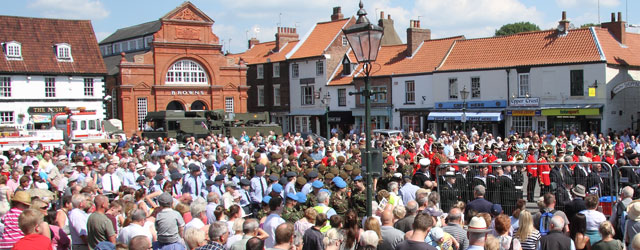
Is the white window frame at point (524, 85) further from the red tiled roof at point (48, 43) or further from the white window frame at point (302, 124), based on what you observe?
the red tiled roof at point (48, 43)

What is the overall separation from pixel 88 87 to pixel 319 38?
1805cm

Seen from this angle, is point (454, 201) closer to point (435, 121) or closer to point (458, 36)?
point (435, 121)

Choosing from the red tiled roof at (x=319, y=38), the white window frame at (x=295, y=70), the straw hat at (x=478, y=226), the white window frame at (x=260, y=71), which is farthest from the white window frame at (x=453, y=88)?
the straw hat at (x=478, y=226)

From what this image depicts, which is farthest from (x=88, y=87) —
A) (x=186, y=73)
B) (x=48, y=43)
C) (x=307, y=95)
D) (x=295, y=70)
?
(x=307, y=95)

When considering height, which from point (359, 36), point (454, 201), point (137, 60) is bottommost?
point (454, 201)

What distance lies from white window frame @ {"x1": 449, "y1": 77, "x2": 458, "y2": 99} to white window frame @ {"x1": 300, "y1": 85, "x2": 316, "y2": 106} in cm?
1329

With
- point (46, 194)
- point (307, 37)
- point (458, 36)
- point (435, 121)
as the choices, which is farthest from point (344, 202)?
point (307, 37)

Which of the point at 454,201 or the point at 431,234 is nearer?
the point at 431,234

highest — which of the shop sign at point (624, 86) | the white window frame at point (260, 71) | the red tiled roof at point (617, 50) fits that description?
the white window frame at point (260, 71)

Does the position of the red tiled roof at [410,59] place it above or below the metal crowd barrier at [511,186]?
above

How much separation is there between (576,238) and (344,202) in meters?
3.69

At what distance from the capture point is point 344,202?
9.88 meters

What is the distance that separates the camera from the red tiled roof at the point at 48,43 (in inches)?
1561

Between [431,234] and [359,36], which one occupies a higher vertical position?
[359,36]
